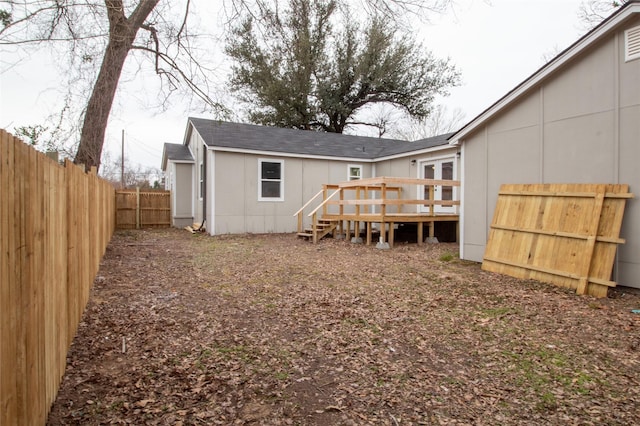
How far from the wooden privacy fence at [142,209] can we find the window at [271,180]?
535 centimetres

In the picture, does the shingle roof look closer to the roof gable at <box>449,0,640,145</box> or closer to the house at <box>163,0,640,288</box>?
the house at <box>163,0,640,288</box>

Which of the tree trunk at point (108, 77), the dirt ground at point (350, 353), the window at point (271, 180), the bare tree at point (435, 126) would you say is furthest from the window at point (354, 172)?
the bare tree at point (435, 126)

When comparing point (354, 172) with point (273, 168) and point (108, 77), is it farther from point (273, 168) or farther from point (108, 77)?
point (108, 77)

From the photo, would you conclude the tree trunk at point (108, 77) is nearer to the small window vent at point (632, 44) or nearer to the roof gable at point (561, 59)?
the roof gable at point (561, 59)

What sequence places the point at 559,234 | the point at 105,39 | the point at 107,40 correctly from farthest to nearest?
the point at 107,40
the point at 105,39
the point at 559,234

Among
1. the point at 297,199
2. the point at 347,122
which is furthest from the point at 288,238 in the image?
the point at 347,122

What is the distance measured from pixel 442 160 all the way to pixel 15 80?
403 inches

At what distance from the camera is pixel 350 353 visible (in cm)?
333

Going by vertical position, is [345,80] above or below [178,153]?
above

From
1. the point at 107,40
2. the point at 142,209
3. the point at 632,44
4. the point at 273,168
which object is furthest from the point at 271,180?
the point at 632,44

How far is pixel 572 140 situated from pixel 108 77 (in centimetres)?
920

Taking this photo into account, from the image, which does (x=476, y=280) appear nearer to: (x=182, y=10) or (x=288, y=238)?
(x=288, y=238)

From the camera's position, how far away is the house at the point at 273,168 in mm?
12227

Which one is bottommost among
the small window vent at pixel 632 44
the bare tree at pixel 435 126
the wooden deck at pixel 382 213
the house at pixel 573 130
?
the wooden deck at pixel 382 213
